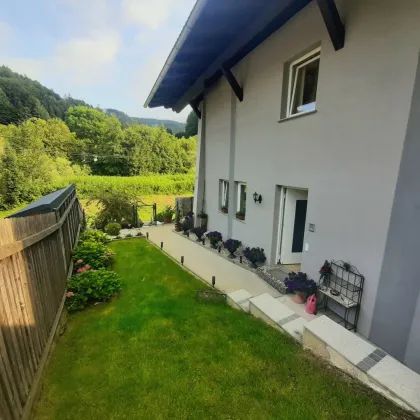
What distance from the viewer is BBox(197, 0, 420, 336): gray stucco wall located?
3.27 metres

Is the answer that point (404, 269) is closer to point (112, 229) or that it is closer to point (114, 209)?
point (112, 229)

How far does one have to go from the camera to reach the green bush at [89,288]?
4332mm

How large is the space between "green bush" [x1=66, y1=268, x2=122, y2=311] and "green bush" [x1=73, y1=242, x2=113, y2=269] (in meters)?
0.82

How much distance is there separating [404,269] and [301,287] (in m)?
1.77

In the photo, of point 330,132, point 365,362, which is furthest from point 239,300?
point 330,132

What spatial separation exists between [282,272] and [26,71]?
300 ft

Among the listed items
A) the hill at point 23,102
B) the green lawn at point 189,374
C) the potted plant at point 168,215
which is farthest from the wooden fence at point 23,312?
the hill at point 23,102

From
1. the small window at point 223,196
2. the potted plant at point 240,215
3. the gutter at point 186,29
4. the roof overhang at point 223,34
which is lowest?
the potted plant at point 240,215

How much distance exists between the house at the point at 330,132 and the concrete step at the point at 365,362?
3.47ft

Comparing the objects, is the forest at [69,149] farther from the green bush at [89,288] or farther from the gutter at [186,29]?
the green bush at [89,288]

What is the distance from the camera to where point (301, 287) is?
15.1ft

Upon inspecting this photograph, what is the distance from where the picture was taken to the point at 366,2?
353cm

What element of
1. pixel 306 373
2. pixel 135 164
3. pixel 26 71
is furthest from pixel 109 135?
pixel 26 71

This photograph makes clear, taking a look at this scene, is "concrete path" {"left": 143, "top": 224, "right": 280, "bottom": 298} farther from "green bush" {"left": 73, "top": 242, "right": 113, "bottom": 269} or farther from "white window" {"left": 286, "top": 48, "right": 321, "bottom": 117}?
"white window" {"left": 286, "top": 48, "right": 321, "bottom": 117}
